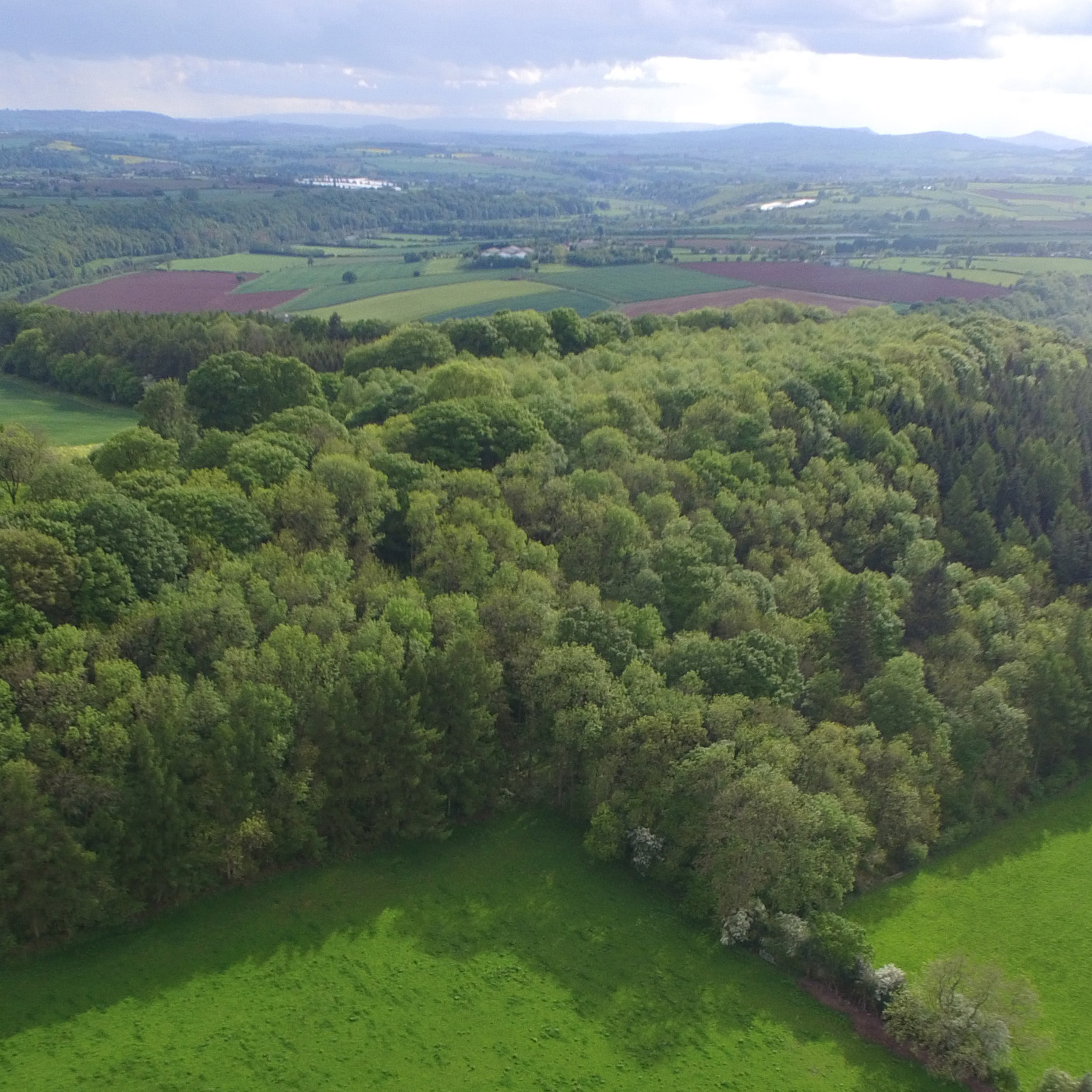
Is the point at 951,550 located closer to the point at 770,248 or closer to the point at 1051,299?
the point at 1051,299

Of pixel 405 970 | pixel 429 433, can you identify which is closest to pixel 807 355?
pixel 429 433

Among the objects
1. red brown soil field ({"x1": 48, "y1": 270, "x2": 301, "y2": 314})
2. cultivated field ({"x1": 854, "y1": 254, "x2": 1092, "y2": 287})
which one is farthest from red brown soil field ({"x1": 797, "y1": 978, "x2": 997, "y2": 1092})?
cultivated field ({"x1": 854, "y1": 254, "x2": 1092, "y2": 287})

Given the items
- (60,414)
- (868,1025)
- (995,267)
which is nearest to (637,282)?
(995,267)

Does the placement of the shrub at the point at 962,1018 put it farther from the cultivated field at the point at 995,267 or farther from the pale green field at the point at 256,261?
the pale green field at the point at 256,261

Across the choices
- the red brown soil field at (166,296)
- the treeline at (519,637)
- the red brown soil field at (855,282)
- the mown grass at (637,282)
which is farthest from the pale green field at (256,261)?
the treeline at (519,637)

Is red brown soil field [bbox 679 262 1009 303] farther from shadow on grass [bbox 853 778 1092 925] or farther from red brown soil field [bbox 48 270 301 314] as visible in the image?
shadow on grass [bbox 853 778 1092 925]

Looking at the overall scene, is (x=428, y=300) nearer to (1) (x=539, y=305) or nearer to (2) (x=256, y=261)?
(1) (x=539, y=305)

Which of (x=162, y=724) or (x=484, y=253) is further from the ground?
(x=484, y=253)
